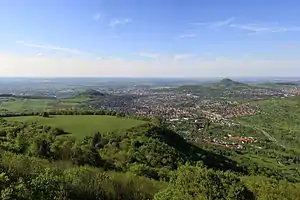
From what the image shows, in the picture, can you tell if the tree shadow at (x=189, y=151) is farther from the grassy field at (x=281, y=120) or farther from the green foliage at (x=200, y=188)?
the grassy field at (x=281, y=120)

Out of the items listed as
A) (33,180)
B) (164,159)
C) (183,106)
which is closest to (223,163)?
(164,159)

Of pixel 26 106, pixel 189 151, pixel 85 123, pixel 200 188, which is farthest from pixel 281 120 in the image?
pixel 200 188

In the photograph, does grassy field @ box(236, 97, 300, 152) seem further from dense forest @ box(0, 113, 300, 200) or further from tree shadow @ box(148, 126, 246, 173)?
dense forest @ box(0, 113, 300, 200)

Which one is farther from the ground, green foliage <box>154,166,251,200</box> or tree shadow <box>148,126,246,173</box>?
green foliage <box>154,166,251,200</box>

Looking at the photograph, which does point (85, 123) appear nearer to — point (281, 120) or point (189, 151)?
point (189, 151)

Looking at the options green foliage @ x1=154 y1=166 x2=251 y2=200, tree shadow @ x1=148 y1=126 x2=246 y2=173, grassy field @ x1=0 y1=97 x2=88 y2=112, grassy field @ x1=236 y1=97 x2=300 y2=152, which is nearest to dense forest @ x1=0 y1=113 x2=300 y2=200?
green foliage @ x1=154 y1=166 x2=251 y2=200

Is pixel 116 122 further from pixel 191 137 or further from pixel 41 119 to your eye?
pixel 191 137

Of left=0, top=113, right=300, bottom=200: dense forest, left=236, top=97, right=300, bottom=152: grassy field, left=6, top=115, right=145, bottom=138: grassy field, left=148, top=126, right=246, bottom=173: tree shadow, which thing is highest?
left=0, top=113, right=300, bottom=200: dense forest

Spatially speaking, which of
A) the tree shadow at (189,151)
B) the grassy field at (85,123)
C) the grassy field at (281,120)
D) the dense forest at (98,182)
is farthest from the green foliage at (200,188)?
the grassy field at (281,120)
